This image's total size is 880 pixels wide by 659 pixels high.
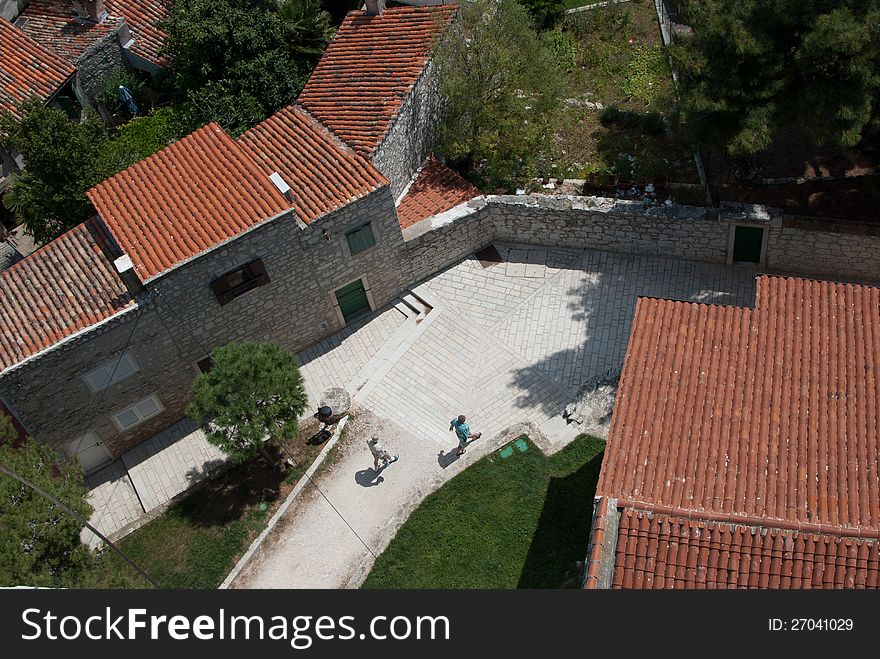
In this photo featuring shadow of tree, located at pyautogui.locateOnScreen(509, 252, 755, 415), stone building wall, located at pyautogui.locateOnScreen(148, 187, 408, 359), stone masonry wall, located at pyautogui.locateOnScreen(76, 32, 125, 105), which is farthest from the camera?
stone masonry wall, located at pyautogui.locateOnScreen(76, 32, 125, 105)

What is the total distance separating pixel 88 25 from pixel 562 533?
2543 cm

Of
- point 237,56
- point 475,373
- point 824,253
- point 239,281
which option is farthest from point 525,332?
point 237,56

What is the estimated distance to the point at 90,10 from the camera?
30047 mm

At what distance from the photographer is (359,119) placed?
24000 millimetres

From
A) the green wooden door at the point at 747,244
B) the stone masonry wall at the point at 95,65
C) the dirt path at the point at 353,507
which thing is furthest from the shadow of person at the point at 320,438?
the stone masonry wall at the point at 95,65

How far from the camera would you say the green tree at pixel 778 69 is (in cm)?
1803

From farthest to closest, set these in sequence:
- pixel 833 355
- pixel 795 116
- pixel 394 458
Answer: pixel 394 458 → pixel 795 116 → pixel 833 355

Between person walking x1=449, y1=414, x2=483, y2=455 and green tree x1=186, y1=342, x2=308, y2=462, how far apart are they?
3.97 metres

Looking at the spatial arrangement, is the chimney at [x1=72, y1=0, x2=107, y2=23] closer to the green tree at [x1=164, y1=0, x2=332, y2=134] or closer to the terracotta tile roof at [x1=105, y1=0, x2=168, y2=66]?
the terracotta tile roof at [x1=105, y1=0, x2=168, y2=66]

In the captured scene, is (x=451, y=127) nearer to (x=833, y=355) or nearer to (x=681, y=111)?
(x=681, y=111)

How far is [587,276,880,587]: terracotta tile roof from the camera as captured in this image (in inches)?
557

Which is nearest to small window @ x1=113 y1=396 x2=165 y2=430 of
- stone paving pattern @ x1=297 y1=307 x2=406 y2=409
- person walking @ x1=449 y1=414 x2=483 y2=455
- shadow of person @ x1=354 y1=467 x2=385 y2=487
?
stone paving pattern @ x1=297 y1=307 x2=406 y2=409

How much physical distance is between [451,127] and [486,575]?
545 inches
